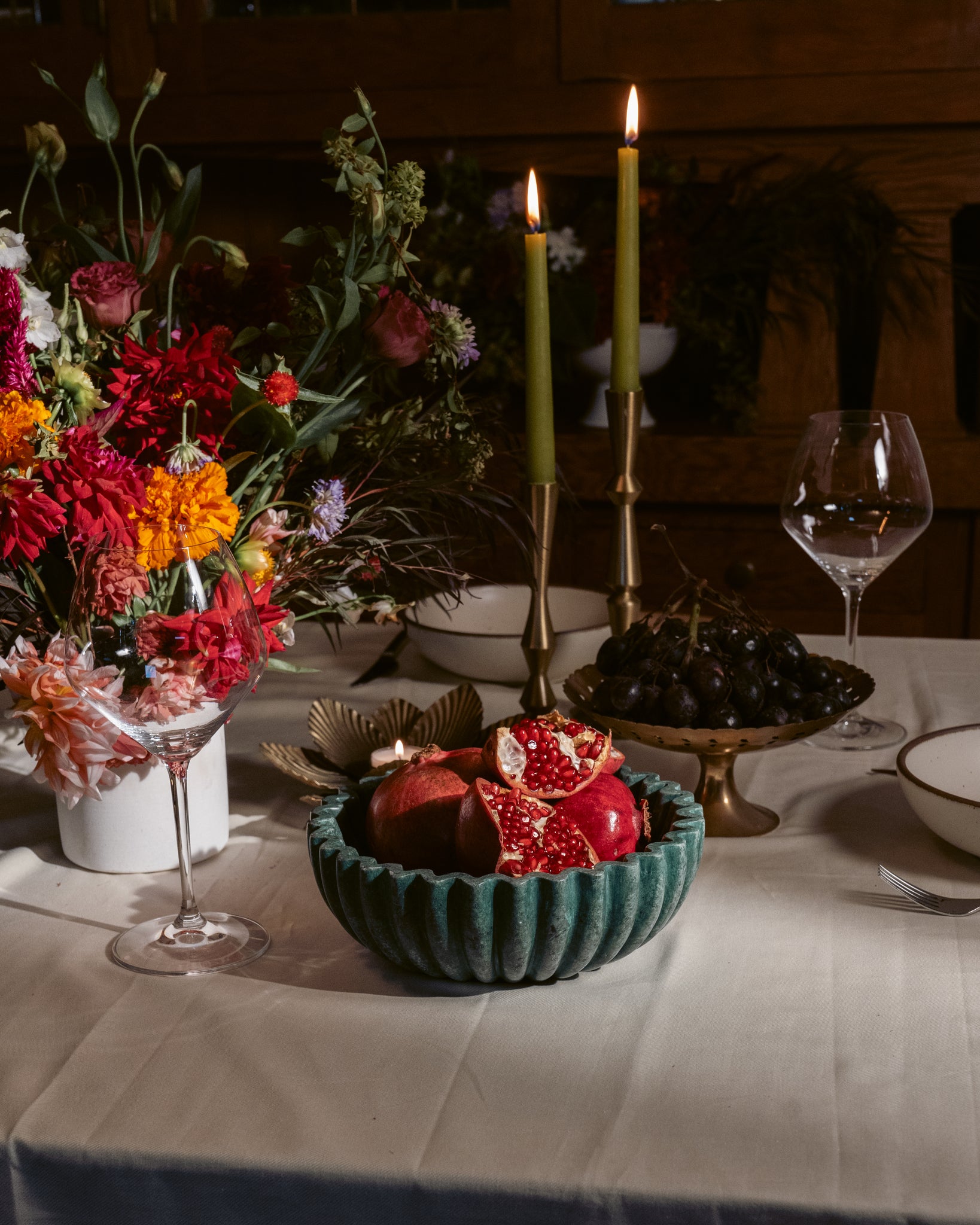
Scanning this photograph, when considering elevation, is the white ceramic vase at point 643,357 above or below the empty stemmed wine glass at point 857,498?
above

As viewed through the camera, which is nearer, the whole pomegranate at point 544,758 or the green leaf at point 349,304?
the whole pomegranate at point 544,758

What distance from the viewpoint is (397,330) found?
700 mm

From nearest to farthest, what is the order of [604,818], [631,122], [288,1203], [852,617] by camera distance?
[288,1203], [604,818], [631,122], [852,617]

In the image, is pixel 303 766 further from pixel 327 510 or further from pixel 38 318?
pixel 38 318

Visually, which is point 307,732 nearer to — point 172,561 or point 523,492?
point 523,492

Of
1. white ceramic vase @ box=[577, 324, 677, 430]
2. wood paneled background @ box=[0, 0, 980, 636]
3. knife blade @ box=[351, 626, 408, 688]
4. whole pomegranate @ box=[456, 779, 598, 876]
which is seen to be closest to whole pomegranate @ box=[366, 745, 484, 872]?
whole pomegranate @ box=[456, 779, 598, 876]

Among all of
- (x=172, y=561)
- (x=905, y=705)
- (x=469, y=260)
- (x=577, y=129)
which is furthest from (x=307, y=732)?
(x=577, y=129)

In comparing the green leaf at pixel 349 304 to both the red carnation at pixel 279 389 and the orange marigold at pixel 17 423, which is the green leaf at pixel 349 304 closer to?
the red carnation at pixel 279 389

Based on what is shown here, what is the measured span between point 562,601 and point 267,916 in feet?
1.95

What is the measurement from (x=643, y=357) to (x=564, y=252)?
21 centimetres

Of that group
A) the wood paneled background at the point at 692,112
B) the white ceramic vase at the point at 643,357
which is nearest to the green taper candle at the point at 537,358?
the wood paneled background at the point at 692,112

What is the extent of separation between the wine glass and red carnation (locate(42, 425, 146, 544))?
21 mm

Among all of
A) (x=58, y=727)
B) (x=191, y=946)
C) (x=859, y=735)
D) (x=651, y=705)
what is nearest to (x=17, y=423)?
(x=58, y=727)

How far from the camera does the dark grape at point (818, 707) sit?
2.34 ft
